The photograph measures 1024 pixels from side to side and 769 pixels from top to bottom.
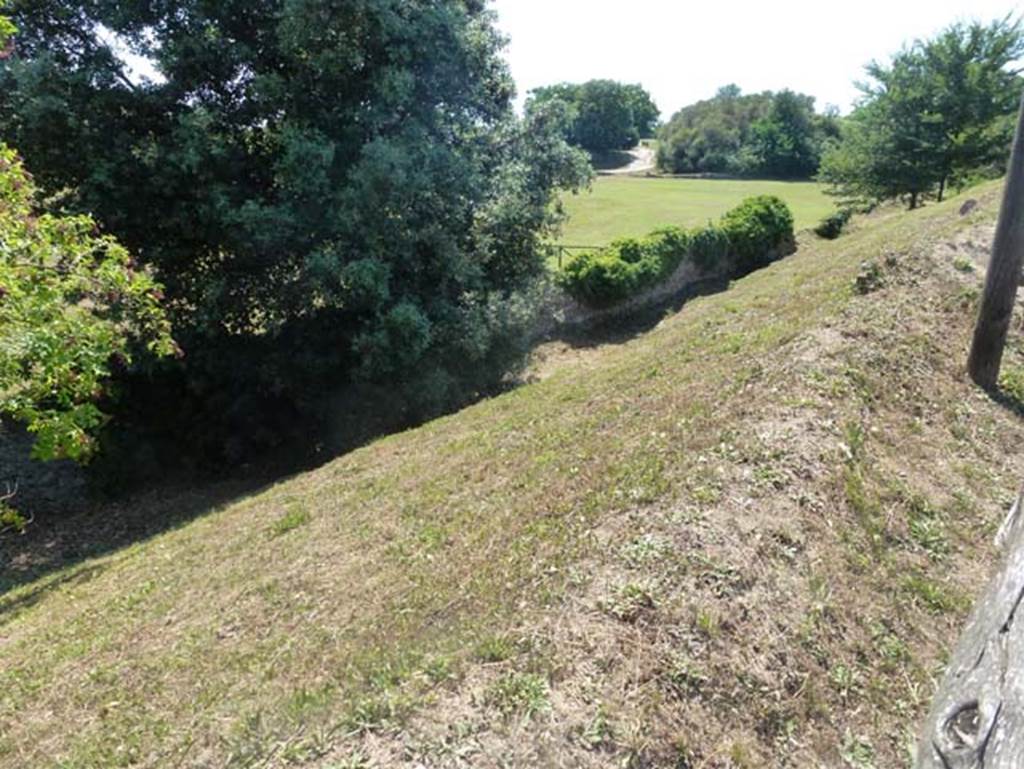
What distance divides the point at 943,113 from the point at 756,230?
8.25 metres

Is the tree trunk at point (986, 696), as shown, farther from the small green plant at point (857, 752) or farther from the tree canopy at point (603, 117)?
the tree canopy at point (603, 117)

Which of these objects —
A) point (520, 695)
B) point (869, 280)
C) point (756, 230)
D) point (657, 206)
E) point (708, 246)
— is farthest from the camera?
point (657, 206)

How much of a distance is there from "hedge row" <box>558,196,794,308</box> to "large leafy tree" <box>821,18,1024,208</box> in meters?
4.66

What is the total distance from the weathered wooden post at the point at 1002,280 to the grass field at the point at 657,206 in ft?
45.7

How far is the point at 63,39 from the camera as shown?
8.53 m

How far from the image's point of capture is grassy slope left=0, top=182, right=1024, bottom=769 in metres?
2.71

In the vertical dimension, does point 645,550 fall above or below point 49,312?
below

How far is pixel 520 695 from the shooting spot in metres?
2.71

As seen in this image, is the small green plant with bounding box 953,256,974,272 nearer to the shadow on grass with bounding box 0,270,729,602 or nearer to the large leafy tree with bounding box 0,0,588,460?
the large leafy tree with bounding box 0,0,588,460

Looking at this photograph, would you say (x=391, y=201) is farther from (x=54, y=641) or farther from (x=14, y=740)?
(x=14, y=740)

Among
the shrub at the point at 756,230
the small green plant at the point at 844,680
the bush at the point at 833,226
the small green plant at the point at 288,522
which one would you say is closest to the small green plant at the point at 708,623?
the small green plant at the point at 844,680

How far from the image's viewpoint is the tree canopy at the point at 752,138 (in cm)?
5725

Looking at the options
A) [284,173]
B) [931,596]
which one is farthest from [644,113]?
[931,596]

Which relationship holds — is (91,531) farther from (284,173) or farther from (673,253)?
(673,253)
